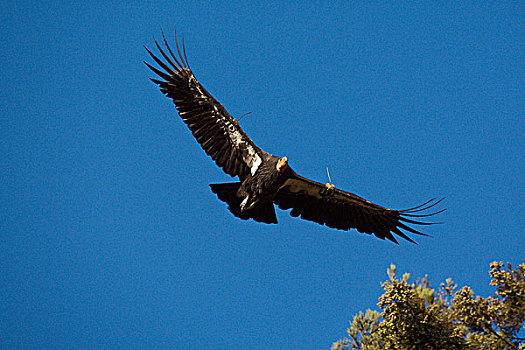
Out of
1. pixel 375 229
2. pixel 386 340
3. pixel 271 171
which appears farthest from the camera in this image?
pixel 375 229

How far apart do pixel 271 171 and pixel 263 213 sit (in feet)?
3.88

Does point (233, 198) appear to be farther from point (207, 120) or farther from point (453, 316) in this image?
point (453, 316)

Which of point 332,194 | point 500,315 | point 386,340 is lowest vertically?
point 386,340

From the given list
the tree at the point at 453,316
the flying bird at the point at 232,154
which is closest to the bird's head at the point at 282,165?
the flying bird at the point at 232,154

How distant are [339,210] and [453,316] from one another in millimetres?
3271

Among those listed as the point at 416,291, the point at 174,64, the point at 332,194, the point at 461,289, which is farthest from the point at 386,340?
the point at 174,64

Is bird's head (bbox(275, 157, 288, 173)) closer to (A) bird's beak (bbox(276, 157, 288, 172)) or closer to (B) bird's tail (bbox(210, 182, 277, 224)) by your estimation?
(A) bird's beak (bbox(276, 157, 288, 172))

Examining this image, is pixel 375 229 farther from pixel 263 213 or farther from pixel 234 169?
pixel 234 169

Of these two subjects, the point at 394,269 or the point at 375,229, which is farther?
the point at 375,229

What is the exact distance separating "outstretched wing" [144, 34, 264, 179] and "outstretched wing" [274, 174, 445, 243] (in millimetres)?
1291

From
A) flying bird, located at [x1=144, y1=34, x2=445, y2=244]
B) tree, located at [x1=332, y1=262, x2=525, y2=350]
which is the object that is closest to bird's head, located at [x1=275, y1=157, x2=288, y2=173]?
flying bird, located at [x1=144, y1=34, x2=445, y2=244]

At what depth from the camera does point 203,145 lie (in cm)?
1006

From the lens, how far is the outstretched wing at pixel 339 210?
10.9 meters

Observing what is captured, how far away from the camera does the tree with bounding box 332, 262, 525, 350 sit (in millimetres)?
9680
